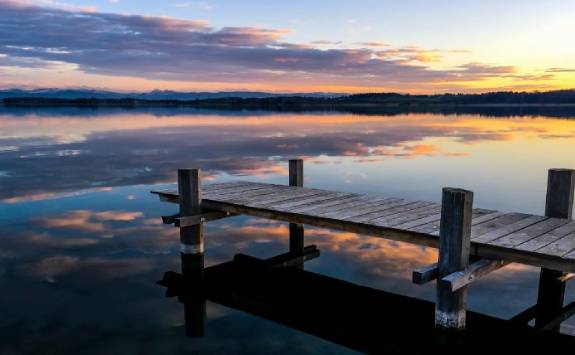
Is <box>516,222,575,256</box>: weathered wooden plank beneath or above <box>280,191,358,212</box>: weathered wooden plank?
above

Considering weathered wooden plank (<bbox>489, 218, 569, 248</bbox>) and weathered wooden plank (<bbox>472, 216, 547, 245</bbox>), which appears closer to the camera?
weathered wooden plank (<bbox>489, 218, 569, 248</bbox>)

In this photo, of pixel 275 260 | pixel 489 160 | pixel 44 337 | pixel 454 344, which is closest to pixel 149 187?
pixel 275 260

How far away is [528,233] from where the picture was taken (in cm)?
774

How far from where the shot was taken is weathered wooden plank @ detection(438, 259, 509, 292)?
6688 mm

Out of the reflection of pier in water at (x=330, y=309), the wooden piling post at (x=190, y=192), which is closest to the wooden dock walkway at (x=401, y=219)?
the wooden piling post at (x=190, y=192)

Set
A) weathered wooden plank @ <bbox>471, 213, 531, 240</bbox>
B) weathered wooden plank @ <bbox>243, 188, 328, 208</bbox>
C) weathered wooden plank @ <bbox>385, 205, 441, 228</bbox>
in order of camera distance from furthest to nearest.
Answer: weathered wooden plank @ <bbox>243, 188, 328, 208</bbox> → weathered wooden plank @ <bbox>385, 205, 441, 228</bbox> → weathered wooden plank @ <bbox>471, 213, 531, 240</bbox>

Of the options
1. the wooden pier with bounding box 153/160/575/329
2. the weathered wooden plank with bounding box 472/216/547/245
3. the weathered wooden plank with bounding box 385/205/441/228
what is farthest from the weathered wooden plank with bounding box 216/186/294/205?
the weathered wooden plank with bounding box 472/216/547/245

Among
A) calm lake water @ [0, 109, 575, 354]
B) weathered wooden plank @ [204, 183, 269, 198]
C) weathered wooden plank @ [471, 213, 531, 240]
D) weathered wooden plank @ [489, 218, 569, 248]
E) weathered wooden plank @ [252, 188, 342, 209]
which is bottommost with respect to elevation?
calm lake water @ [0, 109, 575, 354]

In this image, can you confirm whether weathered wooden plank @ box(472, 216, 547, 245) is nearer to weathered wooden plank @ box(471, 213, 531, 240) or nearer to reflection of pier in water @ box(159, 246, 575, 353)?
weathered wooden plank @ box(471, 213, 531, 240)

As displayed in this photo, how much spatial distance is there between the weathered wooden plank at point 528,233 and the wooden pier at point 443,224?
0.04 feet

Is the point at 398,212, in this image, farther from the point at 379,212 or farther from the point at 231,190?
the point at 231,190

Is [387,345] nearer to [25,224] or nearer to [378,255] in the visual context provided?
[378,255]

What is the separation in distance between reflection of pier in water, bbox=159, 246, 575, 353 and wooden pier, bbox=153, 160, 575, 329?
1.43 ft

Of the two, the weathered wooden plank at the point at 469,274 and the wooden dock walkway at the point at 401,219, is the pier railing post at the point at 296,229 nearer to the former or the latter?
the wooden dock walkway at the point at 401,219
